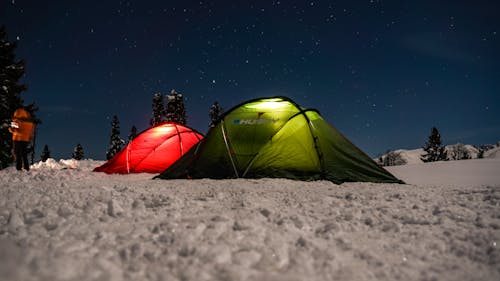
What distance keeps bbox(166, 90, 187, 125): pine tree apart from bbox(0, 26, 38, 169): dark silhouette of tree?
27.3 m

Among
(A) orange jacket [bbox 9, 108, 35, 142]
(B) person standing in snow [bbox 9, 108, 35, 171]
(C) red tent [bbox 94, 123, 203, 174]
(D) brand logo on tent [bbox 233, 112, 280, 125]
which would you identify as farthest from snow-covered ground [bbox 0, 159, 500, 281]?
(A) orange jacket [bbox 9, 108, 35, 142]

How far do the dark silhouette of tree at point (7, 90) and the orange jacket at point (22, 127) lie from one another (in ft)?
32.3

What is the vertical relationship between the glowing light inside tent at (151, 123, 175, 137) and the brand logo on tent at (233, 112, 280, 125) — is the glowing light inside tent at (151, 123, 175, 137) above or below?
above

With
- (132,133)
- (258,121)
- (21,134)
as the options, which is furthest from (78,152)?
(258,121)

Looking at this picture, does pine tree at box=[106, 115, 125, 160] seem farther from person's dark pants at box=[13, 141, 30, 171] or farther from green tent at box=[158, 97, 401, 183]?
green tent at box=[158, 97, 401, 183]

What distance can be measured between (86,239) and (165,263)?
35.8 inches

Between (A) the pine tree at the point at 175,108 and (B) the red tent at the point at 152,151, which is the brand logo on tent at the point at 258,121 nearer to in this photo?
(B) the red tent at the point at 152,151

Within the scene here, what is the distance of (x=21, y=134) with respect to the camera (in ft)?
34.5

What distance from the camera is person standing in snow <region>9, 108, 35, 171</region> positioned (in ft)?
33.7

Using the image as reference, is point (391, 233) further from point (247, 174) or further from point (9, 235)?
point (247, 174)

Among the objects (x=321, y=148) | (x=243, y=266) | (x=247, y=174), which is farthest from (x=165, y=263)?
(x=321, y=148)

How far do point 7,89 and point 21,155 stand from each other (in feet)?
37.3

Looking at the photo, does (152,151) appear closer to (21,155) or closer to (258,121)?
(21,155)

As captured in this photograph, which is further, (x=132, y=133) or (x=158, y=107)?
(x=132, y=133)
